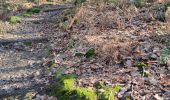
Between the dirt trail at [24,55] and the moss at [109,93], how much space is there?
179 centimetres

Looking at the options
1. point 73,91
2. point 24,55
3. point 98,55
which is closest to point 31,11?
point 24,55

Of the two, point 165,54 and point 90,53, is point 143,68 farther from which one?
point 90,53

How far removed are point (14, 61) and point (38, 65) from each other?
1077 mm

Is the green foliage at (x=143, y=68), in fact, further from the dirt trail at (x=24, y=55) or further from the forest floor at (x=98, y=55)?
the dirt trail at (x=24, y=55)

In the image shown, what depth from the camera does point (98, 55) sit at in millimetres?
8945

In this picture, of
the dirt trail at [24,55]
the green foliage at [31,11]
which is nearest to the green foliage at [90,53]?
the dirt trail at [24,55]

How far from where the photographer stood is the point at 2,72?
963 cm

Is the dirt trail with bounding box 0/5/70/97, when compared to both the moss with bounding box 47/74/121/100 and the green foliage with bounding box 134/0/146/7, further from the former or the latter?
the green foliage with bounding box 134/0/146/7

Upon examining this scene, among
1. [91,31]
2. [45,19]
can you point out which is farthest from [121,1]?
[45,19]

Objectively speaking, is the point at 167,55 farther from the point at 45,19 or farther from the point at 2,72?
the point at 45,19

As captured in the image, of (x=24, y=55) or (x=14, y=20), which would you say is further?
(x=14, y=20)

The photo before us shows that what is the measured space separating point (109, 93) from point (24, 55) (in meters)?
5.06

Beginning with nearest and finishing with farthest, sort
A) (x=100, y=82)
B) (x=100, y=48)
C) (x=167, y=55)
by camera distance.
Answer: (x=100, y=82)
(x=167, y=55)
(x=100, y=48)

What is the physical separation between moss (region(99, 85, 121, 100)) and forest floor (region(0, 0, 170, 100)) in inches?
4.6
